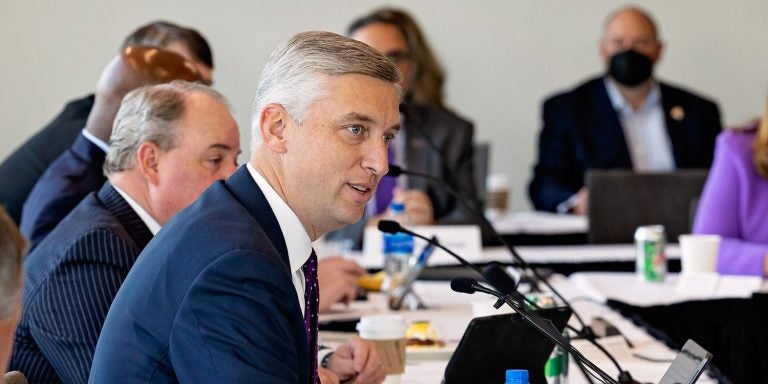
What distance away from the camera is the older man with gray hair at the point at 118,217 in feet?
6.63

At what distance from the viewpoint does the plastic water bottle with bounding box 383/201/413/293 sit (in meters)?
3.24

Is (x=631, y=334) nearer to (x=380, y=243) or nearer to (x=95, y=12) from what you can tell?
(x=380, y=243)

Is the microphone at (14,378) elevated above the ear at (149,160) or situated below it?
below

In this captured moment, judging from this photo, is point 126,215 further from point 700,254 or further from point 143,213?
point 700,254

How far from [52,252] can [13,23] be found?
4459mm

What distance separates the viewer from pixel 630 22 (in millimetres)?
5633

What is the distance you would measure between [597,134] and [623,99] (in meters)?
0.22

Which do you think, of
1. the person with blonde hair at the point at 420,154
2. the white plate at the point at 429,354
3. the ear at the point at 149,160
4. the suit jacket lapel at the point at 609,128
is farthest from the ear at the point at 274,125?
the suit jacket lapel at the point at 609,128

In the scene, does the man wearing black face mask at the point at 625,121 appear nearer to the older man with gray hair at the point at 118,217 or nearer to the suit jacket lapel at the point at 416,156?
the suit jacket lapel at the point at 416,156

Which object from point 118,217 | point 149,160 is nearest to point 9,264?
point 118,217

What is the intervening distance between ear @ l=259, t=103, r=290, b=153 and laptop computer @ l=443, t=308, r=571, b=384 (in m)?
0.42

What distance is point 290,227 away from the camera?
161 centimetres

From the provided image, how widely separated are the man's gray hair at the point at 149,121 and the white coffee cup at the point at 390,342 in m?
0.53

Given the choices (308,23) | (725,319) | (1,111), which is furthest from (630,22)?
(1,111)
